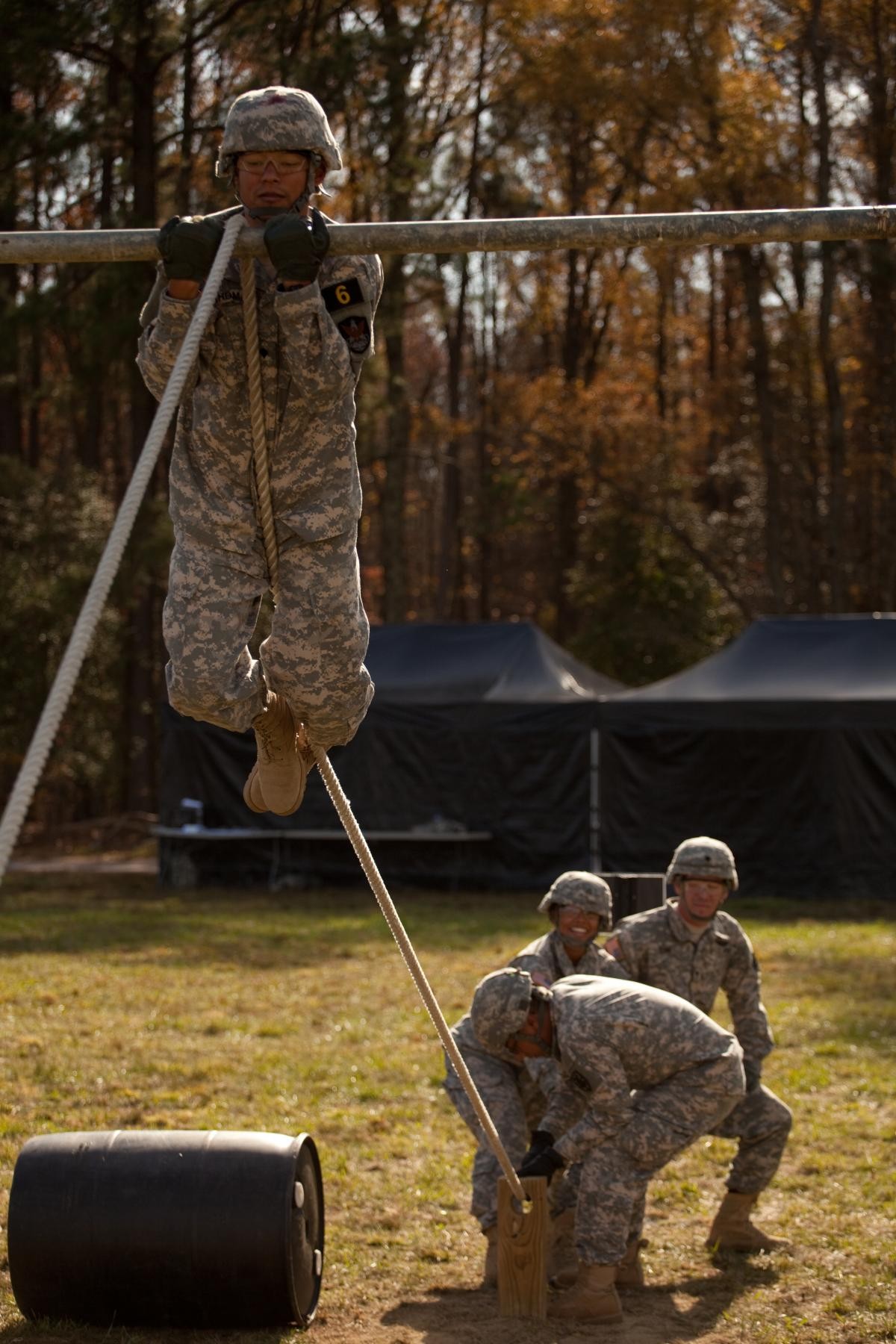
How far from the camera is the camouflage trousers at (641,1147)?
5621 mm

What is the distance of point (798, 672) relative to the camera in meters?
17.9

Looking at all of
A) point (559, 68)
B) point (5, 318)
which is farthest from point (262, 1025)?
point (559, 68)

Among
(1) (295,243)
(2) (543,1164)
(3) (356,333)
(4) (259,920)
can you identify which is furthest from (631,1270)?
(4) (259,920)

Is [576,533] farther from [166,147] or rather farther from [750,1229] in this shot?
[750,1229]

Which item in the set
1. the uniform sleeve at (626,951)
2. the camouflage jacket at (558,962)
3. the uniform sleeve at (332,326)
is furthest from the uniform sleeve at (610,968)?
the uniform sleeve at (332,326)

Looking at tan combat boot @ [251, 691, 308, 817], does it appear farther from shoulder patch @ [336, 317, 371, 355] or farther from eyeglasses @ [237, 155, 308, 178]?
eyeglasses @ [237, 155, 308, 178]

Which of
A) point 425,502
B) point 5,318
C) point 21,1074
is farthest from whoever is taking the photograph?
point 425,502

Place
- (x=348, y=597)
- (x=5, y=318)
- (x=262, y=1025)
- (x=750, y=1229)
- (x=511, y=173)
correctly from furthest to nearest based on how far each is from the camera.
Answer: (x=511, y=173) < (x=5, y=318) < (x=262, y=1025) < (x=750, y=1229) < (x=348, y=597)

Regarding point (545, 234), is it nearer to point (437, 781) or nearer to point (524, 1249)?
point (524, 1249)

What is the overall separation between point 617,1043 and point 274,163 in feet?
10.2

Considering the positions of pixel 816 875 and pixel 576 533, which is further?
pixel 576 533

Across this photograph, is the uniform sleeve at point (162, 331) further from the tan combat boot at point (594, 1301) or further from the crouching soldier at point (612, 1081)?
the tan combat boot at point (594, 1301)

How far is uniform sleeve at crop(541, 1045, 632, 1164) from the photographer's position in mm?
5547

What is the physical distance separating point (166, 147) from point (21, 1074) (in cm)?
1714
